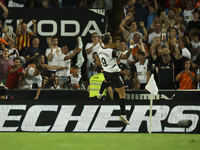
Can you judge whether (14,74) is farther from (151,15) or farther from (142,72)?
(151,15)

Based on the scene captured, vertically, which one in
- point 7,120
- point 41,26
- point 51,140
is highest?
point 41,26

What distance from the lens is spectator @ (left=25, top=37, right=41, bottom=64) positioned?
11203 mm

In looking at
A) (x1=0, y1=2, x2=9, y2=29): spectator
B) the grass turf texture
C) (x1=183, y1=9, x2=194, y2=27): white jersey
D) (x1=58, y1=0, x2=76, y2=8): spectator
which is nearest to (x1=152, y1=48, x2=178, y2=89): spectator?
(x1=183, y1=9, x2=194, y2=27): white jersey

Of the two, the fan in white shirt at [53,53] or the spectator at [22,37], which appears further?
the spectator at [22,37]

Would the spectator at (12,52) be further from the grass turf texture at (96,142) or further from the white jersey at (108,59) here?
the grass turf texture at (96,142)

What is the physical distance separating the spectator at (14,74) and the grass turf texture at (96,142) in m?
5.19

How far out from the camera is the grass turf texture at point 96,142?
14.3 feet

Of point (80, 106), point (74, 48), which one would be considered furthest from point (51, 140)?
point (74, 48)

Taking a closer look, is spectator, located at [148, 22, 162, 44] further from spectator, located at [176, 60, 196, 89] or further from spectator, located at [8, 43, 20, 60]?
spectator, located at [8, 43, 20, 60]

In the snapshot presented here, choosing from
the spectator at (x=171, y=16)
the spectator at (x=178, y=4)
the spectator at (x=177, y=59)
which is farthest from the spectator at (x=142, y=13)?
the spectator at (x=177, y=59)

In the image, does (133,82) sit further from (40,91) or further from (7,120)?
(7,120)

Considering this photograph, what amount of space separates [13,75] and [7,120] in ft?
7.23

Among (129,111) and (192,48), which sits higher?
(192,48)

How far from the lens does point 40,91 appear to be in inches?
391
